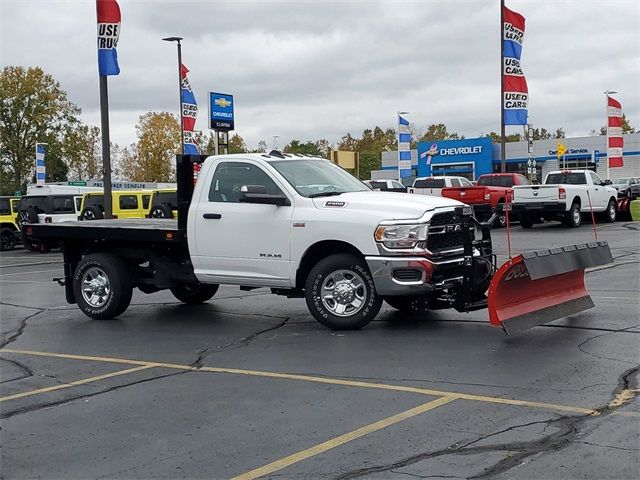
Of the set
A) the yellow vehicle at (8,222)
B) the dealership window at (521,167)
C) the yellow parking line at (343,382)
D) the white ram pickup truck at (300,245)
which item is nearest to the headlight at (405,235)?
the white ram pickup truck at (300,245)

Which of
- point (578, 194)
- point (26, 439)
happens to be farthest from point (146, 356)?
point (578, 194)

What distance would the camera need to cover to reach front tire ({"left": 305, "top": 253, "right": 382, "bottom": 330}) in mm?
9281

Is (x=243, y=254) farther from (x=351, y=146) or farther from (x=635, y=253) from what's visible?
(x=351, y=146)

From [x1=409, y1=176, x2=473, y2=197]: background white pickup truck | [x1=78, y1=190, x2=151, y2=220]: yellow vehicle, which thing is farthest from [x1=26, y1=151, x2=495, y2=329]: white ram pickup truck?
[x1=409, y1=176, x2=473, y2=197]: background white pickup truck

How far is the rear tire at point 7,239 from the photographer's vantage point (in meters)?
30.1

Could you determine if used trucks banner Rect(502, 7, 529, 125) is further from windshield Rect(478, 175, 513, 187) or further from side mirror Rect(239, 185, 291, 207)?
side mirror Rect(239, 185, 291, 207)

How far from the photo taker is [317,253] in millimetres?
9766

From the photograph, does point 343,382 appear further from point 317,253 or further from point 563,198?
point 563,198

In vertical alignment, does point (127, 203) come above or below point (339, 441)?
above

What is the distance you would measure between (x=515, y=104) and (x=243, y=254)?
72.9 feet

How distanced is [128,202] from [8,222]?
452 cm

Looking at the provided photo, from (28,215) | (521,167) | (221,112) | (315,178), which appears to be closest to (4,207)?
(28,215)

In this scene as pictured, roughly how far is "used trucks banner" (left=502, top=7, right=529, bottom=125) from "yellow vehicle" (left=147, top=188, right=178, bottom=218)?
12.7 m

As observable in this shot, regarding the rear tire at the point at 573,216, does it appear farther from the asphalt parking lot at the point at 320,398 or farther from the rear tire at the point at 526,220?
the asphalt parking lot at the point at 320,398
